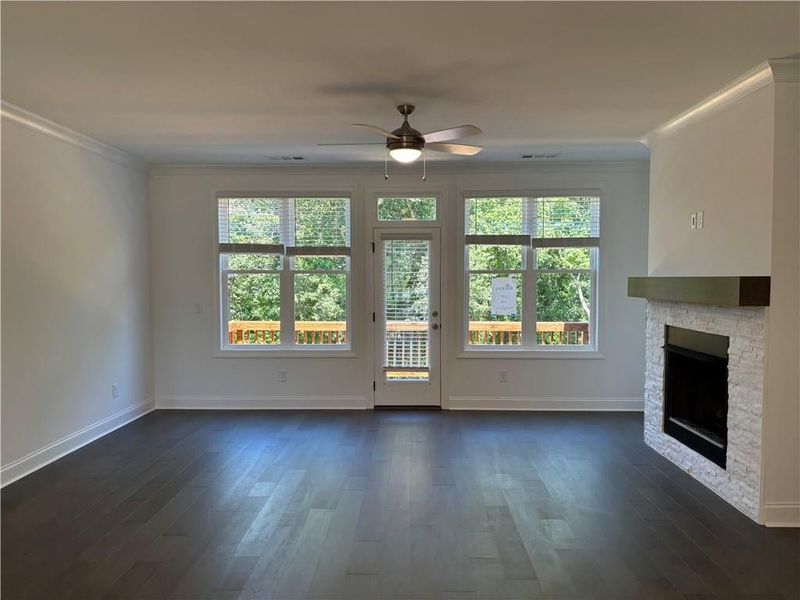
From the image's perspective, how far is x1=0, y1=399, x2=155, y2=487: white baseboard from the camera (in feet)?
12.0

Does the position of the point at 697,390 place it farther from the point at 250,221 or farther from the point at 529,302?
the point at 250,221

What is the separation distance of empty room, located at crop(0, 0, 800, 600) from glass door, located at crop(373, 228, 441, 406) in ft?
0.10

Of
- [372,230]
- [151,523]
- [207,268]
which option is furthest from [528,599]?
[207,268]

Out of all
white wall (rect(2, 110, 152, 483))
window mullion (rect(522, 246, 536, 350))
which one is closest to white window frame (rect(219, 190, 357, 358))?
white wall (rect(2, 110, 152, 483))

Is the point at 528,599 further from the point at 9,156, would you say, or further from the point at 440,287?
the point at 9,156

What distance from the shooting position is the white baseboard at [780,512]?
3.08m

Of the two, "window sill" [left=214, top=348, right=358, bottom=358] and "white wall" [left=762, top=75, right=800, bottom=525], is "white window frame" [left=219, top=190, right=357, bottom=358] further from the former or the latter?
"white wall" [left=762, top=75, right=800, bottom=525]

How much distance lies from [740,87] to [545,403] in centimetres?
351

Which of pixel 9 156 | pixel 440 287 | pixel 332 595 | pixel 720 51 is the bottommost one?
pixel 332 595

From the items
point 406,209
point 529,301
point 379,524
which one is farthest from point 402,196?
point 379,524

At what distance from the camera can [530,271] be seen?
5.66m

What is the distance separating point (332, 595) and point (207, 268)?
4169 mm

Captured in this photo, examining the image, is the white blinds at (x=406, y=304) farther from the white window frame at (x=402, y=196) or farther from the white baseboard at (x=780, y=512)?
the white baseboard at (x=780, y=512)

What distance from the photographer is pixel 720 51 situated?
2732mm
